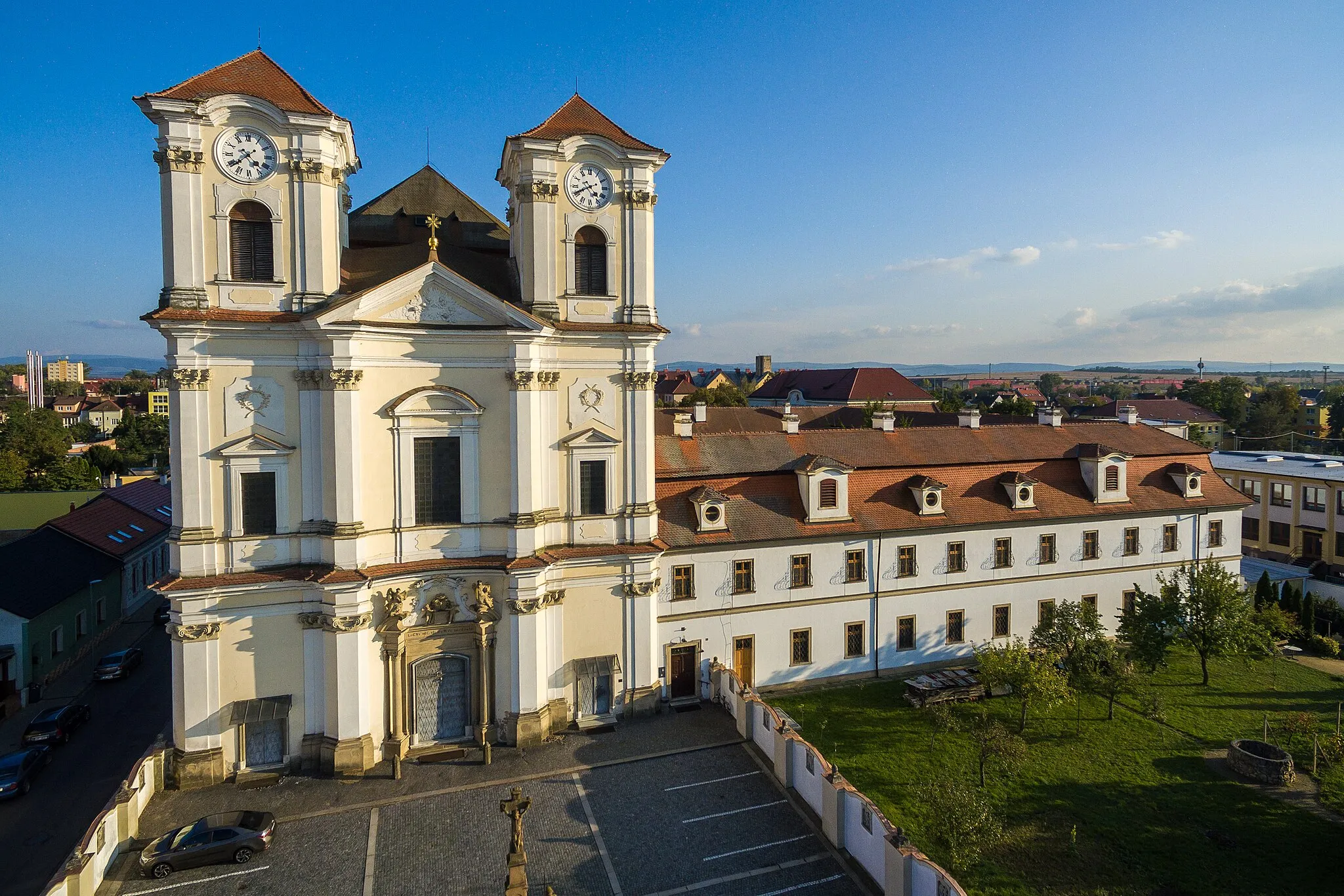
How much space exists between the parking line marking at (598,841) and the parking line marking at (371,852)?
25 centimetres

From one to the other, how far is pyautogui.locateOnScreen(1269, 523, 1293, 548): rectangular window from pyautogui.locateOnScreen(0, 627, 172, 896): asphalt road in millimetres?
62326

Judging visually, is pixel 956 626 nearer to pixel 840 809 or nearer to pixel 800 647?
pixel 800 647

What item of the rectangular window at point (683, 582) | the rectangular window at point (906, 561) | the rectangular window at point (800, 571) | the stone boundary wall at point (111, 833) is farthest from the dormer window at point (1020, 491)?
the stone boundary wall at point (111, 833)

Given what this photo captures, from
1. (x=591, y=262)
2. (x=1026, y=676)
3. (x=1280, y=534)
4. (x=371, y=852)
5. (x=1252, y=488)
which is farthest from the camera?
(x=1252, y=488)

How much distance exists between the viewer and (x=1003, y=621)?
31.7 meters

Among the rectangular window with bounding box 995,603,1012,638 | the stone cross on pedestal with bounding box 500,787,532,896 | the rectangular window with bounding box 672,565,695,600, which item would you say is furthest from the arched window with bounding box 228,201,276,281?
the rectangular window with bounding box 995,603,1012,638

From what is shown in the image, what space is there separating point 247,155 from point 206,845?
61.4 feet

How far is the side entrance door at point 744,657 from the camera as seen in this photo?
28.1 m

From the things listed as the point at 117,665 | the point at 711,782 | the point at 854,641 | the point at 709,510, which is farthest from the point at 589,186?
the point at 117,665

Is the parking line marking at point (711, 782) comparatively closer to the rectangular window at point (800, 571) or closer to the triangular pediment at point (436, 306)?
the rectangular window at point (800, 571)

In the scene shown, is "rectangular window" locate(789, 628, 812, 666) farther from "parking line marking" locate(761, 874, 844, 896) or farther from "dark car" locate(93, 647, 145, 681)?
"dark car" locate(93, 647, 145, 681)

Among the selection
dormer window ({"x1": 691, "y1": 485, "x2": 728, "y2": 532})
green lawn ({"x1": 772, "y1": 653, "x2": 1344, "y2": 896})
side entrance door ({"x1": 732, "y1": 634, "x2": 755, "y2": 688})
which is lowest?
green lawn ({"x1": 772, "y1": 653, "x2": 1344, "y2": 896})

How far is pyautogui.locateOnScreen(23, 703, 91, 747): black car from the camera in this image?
83.9 feet

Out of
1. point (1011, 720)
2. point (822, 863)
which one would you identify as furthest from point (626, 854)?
point (1011, 720)
